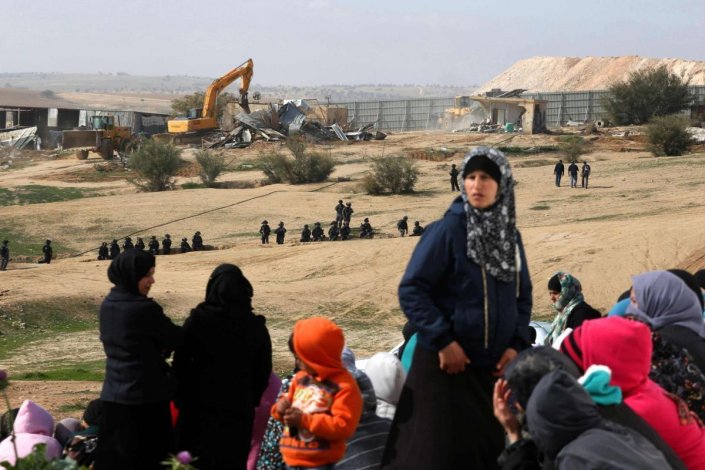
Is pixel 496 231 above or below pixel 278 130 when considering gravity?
below

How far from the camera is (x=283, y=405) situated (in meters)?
4.91

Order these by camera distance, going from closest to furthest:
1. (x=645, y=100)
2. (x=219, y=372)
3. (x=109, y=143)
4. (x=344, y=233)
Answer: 1. (x=219, y=372)
2. (x=344, y=233)
3. (x=109, y=143)
4. (x=645, y=100)

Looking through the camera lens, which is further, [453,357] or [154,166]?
[154,166]

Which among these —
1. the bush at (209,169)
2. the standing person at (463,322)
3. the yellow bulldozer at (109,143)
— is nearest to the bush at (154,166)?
the bush at (209,169)

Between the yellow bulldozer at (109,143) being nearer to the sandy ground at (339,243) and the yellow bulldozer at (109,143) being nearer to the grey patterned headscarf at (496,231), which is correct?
the sandy ground at (339,243)

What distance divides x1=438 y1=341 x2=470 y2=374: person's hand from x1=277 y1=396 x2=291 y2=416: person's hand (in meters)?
0.75

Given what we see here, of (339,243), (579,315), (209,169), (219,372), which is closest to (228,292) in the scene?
(219,372)

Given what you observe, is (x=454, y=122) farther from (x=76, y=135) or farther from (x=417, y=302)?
(x=417, y=302)

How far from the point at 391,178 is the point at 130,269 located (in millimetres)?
34577

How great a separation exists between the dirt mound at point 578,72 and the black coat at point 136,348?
98.4m

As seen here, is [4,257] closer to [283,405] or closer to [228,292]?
[228,292]

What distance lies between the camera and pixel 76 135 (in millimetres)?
64750

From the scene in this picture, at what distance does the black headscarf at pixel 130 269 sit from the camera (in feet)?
17.6

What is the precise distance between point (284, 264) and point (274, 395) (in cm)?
1925
